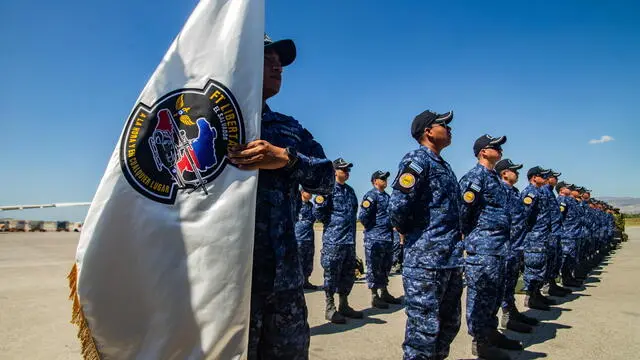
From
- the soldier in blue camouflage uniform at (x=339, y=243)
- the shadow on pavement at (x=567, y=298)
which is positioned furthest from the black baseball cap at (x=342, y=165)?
the shadow on pavement at (x=567, y=298)

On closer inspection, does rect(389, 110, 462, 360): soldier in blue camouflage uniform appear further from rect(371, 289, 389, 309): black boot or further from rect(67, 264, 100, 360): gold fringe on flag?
rect(371, 289, 389, 309): black boot

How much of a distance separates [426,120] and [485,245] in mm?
1629

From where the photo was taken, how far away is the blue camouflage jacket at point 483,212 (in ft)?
15.0

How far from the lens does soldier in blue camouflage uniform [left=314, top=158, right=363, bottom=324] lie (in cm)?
625

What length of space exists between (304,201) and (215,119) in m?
7.17

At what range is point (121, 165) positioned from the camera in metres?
1.69

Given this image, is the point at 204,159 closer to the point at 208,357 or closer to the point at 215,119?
the point at 215,119

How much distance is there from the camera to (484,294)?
4.39 metres

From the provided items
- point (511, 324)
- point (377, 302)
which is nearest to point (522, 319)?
point (511, 324)

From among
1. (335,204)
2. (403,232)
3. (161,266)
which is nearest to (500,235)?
(403,232)

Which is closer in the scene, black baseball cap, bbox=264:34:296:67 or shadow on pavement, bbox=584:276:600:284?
black baseball cap, bbox=264:34:296:67

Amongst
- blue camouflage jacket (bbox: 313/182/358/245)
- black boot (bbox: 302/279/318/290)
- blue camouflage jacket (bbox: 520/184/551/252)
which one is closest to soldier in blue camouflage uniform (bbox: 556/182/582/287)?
blue camouflage jacket (bbox: 520/184/551/252)

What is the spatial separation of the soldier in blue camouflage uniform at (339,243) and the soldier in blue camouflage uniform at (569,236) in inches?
Answer: 207

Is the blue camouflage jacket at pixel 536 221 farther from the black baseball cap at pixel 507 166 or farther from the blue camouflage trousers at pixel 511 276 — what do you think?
the blue camouflage trousers at pixel 511 276
